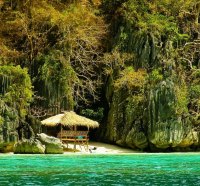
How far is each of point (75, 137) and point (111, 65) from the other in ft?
12.0

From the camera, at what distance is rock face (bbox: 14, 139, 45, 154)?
18.8 metres

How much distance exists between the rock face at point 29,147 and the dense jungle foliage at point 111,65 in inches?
68.1

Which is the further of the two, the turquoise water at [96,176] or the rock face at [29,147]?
the rock face at [29,147]

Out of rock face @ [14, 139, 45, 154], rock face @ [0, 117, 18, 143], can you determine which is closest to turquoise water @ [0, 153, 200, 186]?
rock face @ [14, 139, 45, 154]

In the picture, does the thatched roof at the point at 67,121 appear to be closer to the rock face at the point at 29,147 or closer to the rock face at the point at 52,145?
the rock face at the point at 52,145

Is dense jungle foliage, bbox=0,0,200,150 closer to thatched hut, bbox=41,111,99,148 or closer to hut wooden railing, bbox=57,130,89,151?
thatched hut, bbox=41,111,99,148

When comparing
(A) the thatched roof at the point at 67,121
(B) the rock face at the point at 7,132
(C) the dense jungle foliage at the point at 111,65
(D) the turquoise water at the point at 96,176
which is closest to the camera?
(D) the turquoise water at the point at 96,176

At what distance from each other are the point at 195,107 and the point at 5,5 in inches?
353

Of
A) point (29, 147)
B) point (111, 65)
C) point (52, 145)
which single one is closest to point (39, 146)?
point (29, 147)

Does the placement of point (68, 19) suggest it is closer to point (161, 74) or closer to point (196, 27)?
point (161, 74)

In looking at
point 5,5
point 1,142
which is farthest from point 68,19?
point 1,142

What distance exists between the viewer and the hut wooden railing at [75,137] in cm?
2080

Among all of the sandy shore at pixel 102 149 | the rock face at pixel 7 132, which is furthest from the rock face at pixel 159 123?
the rock face at pixel 7 132

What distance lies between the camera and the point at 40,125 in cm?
2122
